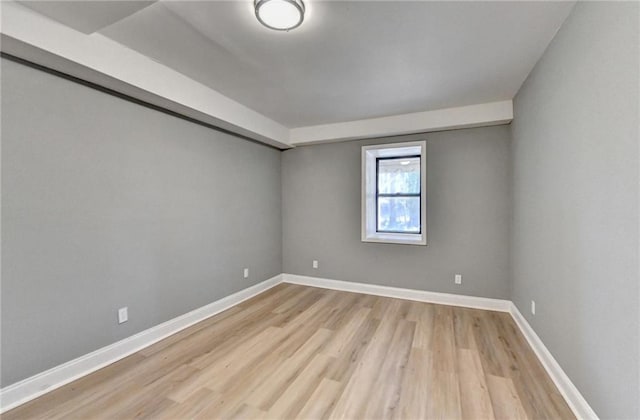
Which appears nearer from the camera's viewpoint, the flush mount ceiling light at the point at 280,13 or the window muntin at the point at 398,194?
the flush mount ceiling light at the point at 280,13

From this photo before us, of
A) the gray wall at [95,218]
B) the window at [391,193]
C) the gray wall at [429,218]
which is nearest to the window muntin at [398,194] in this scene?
the window at [391,193]

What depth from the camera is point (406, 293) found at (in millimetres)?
3770

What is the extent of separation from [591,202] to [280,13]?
2.11 meters

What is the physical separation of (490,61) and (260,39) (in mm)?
1921

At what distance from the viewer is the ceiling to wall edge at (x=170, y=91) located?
5.37 ft

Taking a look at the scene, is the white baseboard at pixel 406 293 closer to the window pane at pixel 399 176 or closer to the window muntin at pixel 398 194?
the window muntin at pixel 398 194

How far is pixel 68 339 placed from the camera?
6.52ft

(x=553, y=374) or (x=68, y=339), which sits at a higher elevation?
(x=68, y=339)

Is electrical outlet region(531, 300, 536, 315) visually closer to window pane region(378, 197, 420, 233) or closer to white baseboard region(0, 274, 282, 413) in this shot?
window pane region(378, 197, 420, 233)

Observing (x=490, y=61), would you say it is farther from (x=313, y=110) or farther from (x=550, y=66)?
(x=313, y=110)

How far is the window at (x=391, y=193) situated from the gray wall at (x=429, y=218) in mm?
138

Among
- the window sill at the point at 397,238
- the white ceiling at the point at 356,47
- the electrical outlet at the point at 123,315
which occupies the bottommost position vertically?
the electrical outlet at the point at 123,315

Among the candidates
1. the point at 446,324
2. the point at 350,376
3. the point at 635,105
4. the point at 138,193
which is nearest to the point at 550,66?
the point at 635,105

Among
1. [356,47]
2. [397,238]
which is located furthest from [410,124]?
[356,47]
